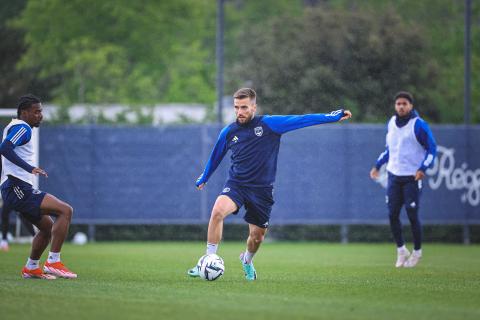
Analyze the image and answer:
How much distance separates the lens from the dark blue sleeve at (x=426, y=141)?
14109 millimetres

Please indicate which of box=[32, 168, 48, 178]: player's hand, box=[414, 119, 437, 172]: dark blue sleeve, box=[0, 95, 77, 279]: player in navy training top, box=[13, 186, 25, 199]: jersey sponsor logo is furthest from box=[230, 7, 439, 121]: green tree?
box=[32, 168, 48, 178]: player's hand

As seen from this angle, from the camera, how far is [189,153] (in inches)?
872

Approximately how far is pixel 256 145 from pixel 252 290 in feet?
6.08

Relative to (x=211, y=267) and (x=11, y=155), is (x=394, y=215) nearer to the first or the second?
(x=211, y=267)

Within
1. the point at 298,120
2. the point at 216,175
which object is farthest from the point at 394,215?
the point at 216,175

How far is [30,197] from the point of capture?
11266 millimetres

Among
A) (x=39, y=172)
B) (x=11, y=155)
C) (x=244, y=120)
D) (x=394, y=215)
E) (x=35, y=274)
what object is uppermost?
(x=244, y=120)

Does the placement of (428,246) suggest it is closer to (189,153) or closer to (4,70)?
(189,153)

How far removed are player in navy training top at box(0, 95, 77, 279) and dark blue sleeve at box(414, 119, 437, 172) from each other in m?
5.31

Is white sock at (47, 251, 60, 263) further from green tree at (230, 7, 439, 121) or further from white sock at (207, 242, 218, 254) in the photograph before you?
green tree at (230, 7, 439, 121)

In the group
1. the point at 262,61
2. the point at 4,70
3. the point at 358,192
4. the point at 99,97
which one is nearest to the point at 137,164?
the point at 358,192

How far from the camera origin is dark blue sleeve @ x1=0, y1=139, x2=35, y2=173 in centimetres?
1105

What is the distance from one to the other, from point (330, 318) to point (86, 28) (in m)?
46.6

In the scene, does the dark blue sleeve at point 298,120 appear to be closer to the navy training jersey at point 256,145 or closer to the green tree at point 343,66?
the navy training jersey at point 256,145
